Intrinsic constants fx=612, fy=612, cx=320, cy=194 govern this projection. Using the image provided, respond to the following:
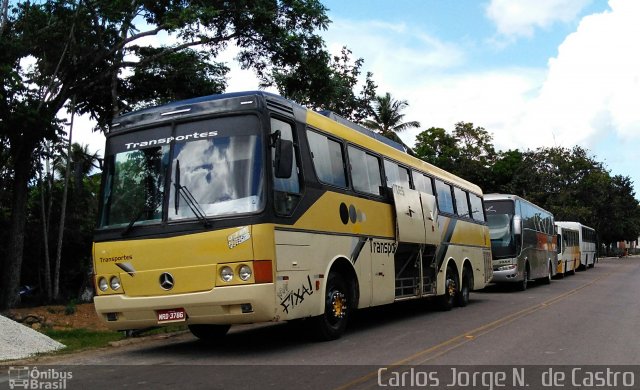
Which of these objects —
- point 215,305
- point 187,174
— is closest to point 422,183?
point 187,174

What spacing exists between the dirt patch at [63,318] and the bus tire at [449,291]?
24.2 ft

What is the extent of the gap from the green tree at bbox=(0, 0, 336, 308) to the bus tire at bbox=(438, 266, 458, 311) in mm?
7721

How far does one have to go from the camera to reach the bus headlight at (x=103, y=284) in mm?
8195

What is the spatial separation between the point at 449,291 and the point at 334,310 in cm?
596

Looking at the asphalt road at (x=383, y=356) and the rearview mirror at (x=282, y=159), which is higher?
the rearview mirror at (x=282, y=159)

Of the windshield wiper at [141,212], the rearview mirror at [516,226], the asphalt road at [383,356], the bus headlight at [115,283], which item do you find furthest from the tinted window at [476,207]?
the bus headlight at [115,283]

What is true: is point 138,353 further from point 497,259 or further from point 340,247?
point 497,259

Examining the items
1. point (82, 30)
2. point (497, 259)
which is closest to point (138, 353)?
point (82, 30)

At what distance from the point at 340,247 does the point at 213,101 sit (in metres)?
2.92

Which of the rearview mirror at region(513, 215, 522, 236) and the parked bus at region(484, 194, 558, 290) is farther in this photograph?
the rearview mirror at region(513, 215, 522, 236)

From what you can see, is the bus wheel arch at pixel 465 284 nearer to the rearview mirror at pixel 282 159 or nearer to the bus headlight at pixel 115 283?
the rearview mirror at pixel 282 159

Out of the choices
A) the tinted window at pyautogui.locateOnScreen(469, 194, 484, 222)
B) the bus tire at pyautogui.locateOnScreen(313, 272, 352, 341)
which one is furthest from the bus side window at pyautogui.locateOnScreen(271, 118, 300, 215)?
the tinted window at pyautogui.locateOnScreen(469, 194, 484, 222)

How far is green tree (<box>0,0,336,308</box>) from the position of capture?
1638cm

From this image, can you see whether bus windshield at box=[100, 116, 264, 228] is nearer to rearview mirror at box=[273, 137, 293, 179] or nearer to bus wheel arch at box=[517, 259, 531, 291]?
rearview mirror at box=[273, 137, 293, 179]
